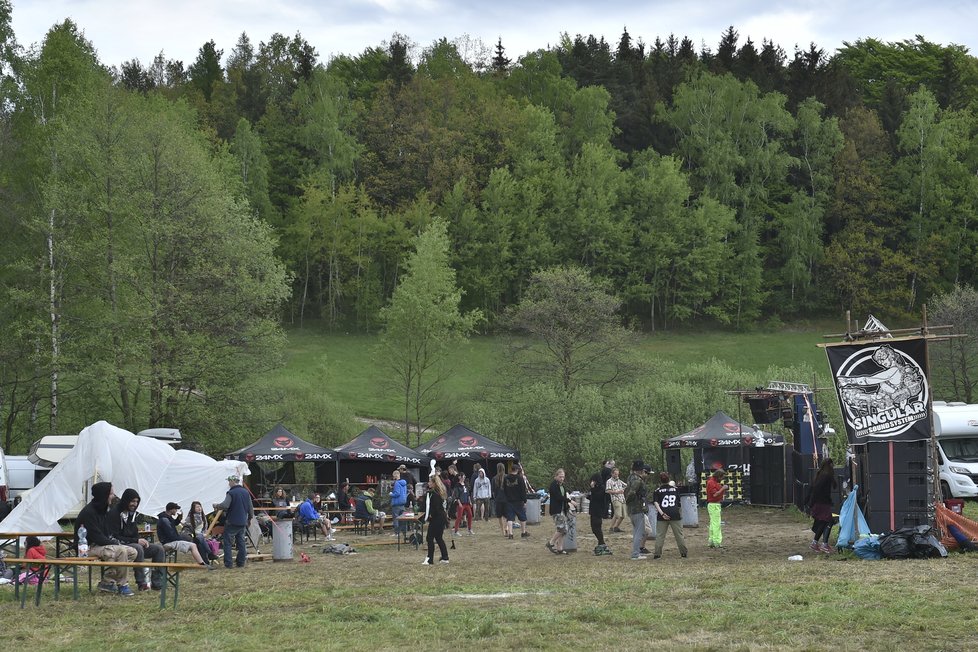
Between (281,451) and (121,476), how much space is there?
9.42 meters

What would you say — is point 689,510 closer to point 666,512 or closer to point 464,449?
point 666,512

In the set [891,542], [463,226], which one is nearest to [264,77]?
[463,226]

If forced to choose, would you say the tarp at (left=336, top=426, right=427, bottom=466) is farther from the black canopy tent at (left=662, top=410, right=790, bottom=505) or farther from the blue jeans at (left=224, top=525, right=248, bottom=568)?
the blue jeans at (left=224, top=525, right=248, bottom=568)

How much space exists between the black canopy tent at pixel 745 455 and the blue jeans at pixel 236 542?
546 inches

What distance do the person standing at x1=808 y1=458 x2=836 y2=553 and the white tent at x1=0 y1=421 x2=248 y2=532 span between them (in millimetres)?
10142

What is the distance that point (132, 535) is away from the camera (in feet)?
45.5

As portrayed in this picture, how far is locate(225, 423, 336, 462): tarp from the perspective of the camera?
1154 inches

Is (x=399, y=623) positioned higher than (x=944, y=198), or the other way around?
(x=944, y=198)

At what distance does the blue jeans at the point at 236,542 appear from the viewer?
17.0 m

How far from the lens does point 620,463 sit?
3562 cm

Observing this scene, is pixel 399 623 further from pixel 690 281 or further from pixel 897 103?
pixel 897 103

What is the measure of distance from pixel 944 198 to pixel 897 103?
12.8m

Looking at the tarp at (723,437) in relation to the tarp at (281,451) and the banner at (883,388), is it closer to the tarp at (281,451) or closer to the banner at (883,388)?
the tarp at (281,451)

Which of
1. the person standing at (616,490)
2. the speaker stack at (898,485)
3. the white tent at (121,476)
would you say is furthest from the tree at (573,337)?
the speaker stack at (898,485)
